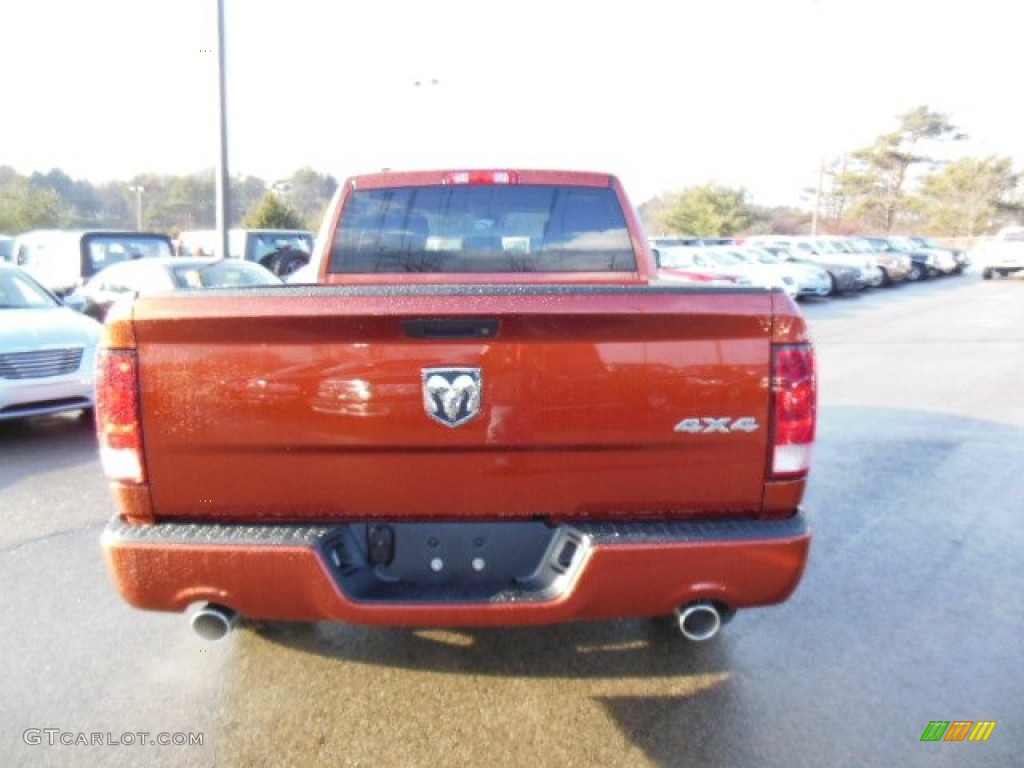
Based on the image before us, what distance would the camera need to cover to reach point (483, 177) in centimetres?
399

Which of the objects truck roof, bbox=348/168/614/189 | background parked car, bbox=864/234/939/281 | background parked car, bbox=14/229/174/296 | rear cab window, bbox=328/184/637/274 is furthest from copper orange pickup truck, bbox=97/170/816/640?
background parked car, bbox=864/234/939/281

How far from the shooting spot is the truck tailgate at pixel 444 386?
2.32 m

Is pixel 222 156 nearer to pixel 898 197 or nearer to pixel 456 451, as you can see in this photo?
pixel 456 451

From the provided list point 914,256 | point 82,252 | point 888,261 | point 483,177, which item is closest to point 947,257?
point 914,256

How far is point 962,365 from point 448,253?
32.9ft

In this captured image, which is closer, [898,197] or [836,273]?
[836,273]

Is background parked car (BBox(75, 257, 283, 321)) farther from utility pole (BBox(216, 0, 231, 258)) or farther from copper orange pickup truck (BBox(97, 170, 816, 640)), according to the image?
copper orange pickup truck (BBox(97, 170, 816, 640))

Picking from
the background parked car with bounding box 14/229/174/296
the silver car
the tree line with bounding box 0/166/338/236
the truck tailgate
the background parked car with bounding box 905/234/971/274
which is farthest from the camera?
the tree line with bounding box 0/166/338/236

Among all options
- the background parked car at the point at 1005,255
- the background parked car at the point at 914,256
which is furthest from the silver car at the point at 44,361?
the background parked car at the point at 1005,255

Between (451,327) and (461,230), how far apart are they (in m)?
1.80

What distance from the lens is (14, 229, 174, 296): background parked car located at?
13.8 metres

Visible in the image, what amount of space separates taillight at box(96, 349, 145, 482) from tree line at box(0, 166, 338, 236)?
4689cm

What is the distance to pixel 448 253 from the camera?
3.99 metres

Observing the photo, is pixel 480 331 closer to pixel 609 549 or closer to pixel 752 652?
pixel 609 549
